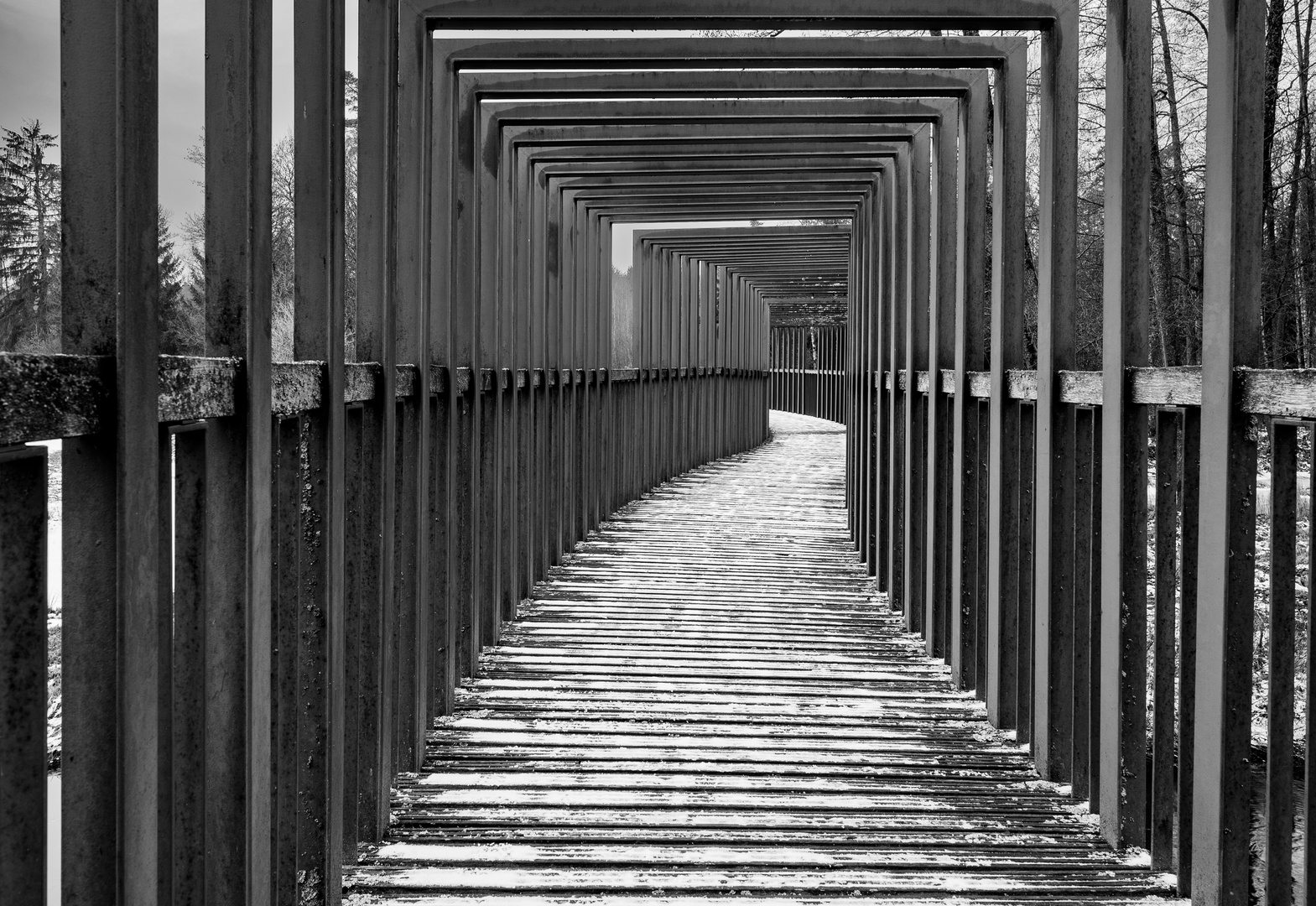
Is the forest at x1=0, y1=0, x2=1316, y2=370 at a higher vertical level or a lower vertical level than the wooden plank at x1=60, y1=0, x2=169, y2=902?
higher

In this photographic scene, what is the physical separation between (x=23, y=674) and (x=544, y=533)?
670 centimetres

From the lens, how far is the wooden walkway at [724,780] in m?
3.34

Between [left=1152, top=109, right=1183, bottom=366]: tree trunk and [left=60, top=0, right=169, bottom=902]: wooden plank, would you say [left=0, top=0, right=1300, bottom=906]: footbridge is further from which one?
[left=1152, top=109, right=1183, bottom=366]: tree trunk

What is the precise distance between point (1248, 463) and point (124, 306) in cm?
232

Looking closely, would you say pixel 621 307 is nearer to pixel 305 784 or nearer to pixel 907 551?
pixel 907 551

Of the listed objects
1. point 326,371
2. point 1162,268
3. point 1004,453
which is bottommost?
point 1004,453

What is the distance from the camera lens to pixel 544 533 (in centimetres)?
825

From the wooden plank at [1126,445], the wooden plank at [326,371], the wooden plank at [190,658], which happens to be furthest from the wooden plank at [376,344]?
the wooden plank at [1126,445]

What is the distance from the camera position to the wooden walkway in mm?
3342

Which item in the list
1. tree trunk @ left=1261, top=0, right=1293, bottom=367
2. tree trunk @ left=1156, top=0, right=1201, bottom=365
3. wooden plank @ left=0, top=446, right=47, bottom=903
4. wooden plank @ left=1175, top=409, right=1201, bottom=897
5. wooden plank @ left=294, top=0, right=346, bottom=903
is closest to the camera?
wooden plank @ left=0, top=446, right=47, bottom=903

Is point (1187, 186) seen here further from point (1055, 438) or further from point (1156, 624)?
point (1156, 624)

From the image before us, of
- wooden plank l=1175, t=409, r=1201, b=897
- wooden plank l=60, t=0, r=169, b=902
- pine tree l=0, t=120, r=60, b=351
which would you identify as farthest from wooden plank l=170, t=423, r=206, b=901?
wooden plank l=1175, t=409, r=1201, b=897

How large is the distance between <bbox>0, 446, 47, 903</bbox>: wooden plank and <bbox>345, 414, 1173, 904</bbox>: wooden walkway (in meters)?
1.74

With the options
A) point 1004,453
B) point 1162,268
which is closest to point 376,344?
point 1004,453
